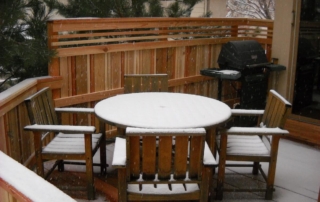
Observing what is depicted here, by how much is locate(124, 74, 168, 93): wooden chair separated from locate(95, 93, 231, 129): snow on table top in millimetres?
255

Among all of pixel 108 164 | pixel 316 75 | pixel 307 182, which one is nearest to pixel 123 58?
pixel 108 164

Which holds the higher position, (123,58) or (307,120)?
(123,58)

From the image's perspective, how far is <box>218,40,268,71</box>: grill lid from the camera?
17.1ft

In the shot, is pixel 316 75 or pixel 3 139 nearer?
pixel 3 139

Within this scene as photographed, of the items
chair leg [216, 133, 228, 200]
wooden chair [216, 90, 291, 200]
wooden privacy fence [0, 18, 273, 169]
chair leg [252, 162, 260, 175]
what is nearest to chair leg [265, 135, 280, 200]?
wooden chair [216, 90, 291, 200]

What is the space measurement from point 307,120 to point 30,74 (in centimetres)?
381

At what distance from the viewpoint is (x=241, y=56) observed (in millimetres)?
5215

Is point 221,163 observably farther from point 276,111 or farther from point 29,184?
point 29,184

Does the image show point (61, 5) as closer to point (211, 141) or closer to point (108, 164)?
point (108, 164)

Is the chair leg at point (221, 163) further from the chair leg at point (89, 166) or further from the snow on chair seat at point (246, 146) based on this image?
the chair leg at point (89, 166)

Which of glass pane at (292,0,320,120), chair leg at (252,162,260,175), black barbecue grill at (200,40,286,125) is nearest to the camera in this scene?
chair leg at (252,162,260,175)

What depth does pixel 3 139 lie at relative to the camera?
321 centimetres

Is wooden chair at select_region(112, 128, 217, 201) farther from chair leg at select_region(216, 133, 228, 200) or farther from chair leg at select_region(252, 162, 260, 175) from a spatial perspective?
chair leg at select_region(252, 162, 260, 175)

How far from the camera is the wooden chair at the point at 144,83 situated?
419cm
